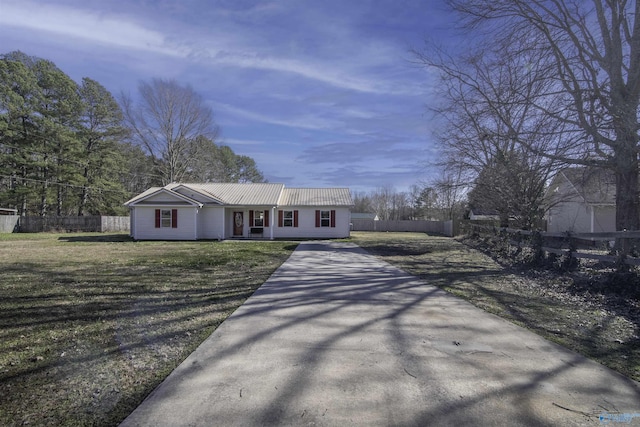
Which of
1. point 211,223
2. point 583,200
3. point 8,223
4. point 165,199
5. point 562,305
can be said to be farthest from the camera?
point 8,223

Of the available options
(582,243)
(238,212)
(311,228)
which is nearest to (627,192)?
(582,243)

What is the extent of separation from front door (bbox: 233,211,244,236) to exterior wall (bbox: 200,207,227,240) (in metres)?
1.72

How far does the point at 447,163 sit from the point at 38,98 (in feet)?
116

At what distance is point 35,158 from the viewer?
111 feet

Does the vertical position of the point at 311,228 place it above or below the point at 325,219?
below

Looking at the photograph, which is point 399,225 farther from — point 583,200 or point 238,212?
point 583,200

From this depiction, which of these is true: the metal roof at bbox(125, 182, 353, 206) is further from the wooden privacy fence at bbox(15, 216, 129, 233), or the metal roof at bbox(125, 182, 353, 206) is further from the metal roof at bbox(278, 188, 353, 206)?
the wooden privacy fence at bbox(15, 216, 129, 233)

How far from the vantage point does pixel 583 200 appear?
62.1ft

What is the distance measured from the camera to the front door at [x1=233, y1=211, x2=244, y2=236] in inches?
1040

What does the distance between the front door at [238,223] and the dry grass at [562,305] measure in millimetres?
17361

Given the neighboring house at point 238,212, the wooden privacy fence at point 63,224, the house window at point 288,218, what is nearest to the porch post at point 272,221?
the neighboring house at point 238,212

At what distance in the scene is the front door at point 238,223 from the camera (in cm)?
2643

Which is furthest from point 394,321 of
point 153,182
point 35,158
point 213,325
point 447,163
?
point 153,182

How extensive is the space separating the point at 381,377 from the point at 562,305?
191 inches
